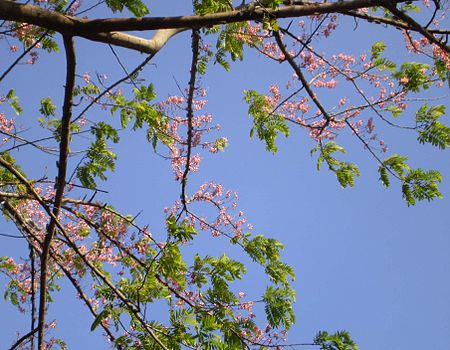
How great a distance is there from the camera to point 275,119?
578 centimetres

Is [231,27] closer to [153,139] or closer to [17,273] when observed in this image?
[153,139]

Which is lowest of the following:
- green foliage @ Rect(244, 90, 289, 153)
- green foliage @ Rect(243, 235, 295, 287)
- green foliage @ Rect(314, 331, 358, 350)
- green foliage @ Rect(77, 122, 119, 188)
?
green foliage @ Rect(314, 331, 358, 350)

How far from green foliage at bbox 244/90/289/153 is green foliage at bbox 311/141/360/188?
48 cm

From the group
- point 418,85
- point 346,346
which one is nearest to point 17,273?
point 346,346

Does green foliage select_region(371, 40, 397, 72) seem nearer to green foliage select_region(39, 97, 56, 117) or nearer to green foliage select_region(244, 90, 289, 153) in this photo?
green foliage select_region(244, 90, 289, 153)

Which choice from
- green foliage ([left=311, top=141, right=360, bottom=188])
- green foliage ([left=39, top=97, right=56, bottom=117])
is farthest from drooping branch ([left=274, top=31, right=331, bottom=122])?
green foliage ([left=39, top=97, right=56, bottom=117])

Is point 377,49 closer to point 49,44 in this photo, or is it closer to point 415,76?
point 415,76

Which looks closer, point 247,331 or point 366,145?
point 247,331

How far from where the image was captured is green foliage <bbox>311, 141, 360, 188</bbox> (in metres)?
5.50

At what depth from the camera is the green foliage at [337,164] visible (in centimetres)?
550

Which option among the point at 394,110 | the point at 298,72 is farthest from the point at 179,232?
the point at 394,110

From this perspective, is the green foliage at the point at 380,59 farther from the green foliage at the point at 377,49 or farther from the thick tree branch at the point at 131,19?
the thick tree branch at the point at 131,19

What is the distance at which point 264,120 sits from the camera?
5820 mm

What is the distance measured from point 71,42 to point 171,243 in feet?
5.23
